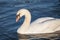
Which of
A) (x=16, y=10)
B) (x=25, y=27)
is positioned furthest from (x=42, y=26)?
(x=16, y=10)

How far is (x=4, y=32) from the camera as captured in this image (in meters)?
2.22

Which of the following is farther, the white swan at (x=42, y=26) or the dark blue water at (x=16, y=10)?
the dark blue water at (x=16, y=10)

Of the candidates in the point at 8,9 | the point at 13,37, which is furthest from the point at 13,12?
the point at 13,37

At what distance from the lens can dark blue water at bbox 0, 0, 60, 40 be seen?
2234mm

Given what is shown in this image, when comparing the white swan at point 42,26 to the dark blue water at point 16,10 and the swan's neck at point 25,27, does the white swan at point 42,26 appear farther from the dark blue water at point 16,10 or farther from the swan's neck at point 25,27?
the dark blue water at point 16,10

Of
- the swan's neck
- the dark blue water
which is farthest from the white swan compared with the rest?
the dark blue water

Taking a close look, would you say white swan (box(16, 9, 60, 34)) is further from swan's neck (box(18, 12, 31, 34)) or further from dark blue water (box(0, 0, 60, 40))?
dark blue water (box(0, 0, 60, 40))

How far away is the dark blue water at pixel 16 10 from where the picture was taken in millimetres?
2234

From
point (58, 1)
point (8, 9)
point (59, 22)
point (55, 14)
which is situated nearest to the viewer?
point (59, 22)

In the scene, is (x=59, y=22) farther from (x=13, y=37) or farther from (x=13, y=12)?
(x=13, y=12)

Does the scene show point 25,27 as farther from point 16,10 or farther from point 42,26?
point 16,10

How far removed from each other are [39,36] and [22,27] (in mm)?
202

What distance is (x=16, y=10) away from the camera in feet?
9.27

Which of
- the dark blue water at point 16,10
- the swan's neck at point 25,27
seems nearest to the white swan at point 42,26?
the swan's neck at point 25,27
